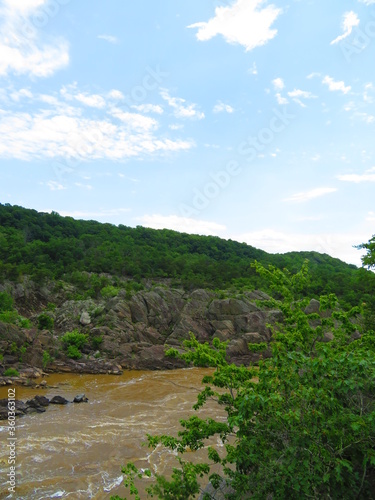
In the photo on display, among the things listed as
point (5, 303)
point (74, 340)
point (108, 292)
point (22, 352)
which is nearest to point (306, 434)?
point (22, 352)

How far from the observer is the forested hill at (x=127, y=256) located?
6062cm

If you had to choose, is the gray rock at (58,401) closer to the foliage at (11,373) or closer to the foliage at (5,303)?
the foliage at (11,373)

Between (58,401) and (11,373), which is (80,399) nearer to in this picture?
(58,401)

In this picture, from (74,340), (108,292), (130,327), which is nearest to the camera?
(74,340)

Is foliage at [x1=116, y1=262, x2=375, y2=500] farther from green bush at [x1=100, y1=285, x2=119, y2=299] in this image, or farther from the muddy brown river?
green bush at [x1=100, y1=285, x2=119, y2=299]

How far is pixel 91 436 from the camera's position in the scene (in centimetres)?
1642

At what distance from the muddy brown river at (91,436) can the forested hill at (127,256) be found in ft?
90.0

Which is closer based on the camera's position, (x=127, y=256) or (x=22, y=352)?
(x=22, y=352)

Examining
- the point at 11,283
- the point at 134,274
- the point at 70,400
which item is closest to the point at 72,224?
the point at 134,274

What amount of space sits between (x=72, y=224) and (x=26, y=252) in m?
30.1

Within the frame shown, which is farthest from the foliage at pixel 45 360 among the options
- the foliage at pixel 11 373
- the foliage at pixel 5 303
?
the foliage at pixel 5 303

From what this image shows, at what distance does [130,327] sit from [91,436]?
79.7 ft

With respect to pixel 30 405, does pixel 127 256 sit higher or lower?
higher

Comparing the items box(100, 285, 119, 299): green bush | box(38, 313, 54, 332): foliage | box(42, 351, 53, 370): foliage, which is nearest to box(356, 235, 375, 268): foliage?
box(42, 351, 53, 370): foliage
